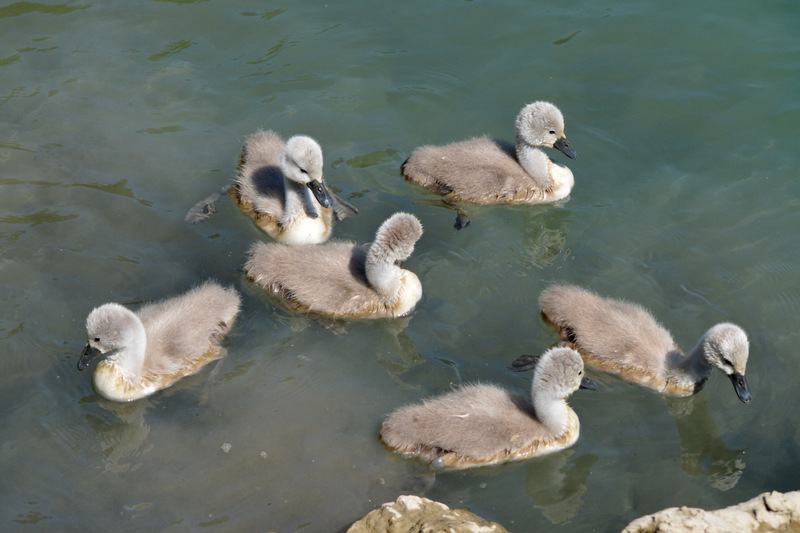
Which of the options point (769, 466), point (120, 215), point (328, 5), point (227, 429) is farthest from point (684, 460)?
point (328, 5)

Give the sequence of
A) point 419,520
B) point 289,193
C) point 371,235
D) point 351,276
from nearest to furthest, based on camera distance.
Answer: point 419,520
point 351,276
point 289,193
point 371,235

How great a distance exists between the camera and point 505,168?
8773 millimetres

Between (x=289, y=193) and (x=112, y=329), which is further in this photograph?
(x=289, y=193)

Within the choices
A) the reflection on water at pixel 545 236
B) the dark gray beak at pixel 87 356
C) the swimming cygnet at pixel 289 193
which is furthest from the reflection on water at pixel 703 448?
the dark gray beak at pixel 87 356

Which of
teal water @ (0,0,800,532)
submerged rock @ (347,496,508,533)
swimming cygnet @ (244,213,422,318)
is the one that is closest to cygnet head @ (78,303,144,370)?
teal water @ (0,0,800,532)

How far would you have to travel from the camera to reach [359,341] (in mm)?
7266

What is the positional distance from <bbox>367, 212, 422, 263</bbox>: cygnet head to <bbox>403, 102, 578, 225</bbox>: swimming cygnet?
161 cm

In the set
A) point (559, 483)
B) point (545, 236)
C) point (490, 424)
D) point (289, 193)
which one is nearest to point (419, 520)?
point (490, 424)

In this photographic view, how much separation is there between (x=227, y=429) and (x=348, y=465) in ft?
3.16

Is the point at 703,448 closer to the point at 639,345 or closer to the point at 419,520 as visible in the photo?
the point at 639,345

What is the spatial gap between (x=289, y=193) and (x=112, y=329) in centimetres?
237

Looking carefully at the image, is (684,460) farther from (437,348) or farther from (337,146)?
(337,146)

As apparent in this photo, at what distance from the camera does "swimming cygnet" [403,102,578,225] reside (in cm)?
866

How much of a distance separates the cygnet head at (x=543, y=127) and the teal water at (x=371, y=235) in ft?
1.71
